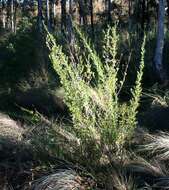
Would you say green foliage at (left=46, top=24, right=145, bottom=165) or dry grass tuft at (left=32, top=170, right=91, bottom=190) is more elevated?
green foliage at (left=46, top=24, right=145, bottom=165)

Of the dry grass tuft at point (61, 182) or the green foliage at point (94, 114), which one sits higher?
the green foliage at point (94, 114)

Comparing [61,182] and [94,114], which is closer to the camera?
[61,182]

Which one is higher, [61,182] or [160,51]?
[160,51]

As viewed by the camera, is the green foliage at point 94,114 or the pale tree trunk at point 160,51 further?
the pale tree trunk at point 160,51

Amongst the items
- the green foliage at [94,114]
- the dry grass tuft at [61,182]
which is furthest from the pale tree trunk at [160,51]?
the dry grass tuft at [61,182]

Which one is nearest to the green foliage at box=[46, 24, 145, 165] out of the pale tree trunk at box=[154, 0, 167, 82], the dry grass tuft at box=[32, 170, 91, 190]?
the dry grass tuft at box=[32, 170, 91, 190]

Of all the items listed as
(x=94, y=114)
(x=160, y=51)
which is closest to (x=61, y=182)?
(x=94, y=114)

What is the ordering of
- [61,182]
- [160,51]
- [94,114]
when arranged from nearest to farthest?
[61,182], [94,114], [160,51]

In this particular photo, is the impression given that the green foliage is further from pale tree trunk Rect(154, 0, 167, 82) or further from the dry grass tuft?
pale tree trunk Rect(154, 0, 167, 82)

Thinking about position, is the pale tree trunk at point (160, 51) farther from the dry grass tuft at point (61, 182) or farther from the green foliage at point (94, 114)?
the dry grass tuft at point (61, 182)

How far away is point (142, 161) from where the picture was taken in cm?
581

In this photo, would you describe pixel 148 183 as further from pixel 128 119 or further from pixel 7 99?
pixel 7 99

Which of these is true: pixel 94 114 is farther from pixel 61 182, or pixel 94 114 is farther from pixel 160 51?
pixel 160 51

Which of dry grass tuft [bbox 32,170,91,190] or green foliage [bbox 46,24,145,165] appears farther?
green foliage [bbox 46,24,145,165]
